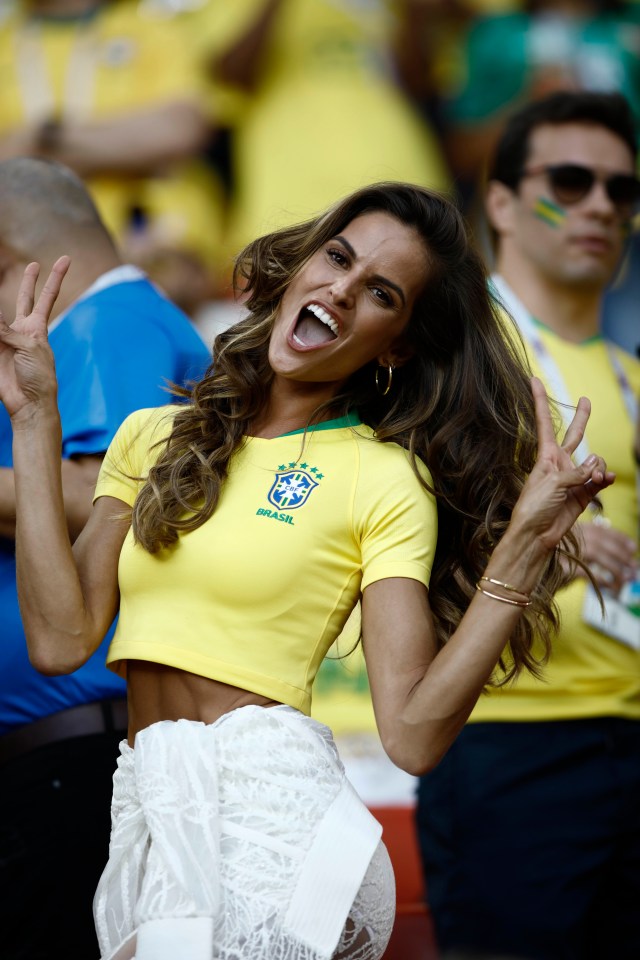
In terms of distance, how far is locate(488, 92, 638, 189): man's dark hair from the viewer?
12.5 feet

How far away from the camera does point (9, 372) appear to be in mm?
2283

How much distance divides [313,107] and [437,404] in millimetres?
3327

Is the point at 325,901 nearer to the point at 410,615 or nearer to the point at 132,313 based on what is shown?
the point at 410,615

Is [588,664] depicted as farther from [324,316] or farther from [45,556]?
[45,556]

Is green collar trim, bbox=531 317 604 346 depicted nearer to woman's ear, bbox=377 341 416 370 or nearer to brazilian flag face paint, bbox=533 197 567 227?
brazilian flag face paint, bbox=533 197 567 227

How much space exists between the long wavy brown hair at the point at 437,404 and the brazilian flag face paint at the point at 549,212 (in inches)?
49.9

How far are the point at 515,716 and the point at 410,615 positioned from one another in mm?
1282

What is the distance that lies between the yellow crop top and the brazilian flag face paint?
162cm

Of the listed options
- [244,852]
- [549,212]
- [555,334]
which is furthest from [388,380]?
[549,212]

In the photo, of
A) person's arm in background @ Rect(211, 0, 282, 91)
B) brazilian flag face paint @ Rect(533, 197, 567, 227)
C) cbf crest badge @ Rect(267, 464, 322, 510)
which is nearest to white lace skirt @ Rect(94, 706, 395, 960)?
cbf crest badge @ Rect(267, 464, 322, 510)

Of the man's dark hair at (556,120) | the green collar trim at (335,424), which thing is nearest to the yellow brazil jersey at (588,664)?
the man's dark hair at (556,120)

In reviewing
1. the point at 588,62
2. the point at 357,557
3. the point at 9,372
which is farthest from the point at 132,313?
the point at 588,62

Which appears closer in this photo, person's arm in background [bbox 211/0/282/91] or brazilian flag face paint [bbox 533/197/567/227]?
brazilian flag face paint [bbox 533/197/567/227]

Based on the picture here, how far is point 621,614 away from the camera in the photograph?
10.7ft
